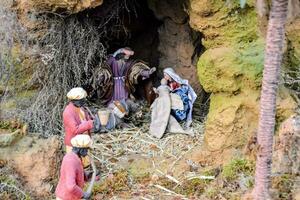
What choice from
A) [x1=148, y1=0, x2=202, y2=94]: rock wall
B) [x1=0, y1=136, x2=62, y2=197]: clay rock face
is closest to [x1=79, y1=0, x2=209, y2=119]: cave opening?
[x1=148, y1=0, x2=202, y2=94]: rock wall

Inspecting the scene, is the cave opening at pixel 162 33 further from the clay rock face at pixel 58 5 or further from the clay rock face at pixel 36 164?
the clay rock face at pixel 36 164

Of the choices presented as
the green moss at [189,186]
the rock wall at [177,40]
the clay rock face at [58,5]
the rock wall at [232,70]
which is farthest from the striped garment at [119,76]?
the green moss at [189,186]

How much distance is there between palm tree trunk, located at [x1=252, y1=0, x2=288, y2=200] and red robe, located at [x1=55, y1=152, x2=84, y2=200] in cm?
206

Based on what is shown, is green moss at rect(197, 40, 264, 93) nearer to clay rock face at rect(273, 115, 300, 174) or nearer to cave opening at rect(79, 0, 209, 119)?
clay rock face at rect(273, 115, 300, 174)

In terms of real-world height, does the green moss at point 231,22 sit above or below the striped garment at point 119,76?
above

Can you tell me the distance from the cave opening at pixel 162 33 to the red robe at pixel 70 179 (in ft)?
10.9

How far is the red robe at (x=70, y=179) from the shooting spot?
6.83 m

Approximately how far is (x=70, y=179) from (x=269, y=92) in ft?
8.12

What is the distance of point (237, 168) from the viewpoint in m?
7.95

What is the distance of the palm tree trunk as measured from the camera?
6.06 m

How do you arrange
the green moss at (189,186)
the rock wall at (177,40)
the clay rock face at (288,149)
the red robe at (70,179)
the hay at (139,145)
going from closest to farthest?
the red robe at (70,179)
the clay rock face at (288,149)
the green moss at (189,186)
the hay at (139,145)
the rock wall at (177,40)

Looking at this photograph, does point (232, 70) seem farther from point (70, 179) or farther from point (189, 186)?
point (70, 179)

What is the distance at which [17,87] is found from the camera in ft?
29.6

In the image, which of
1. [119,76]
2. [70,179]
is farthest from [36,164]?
[119,76]
